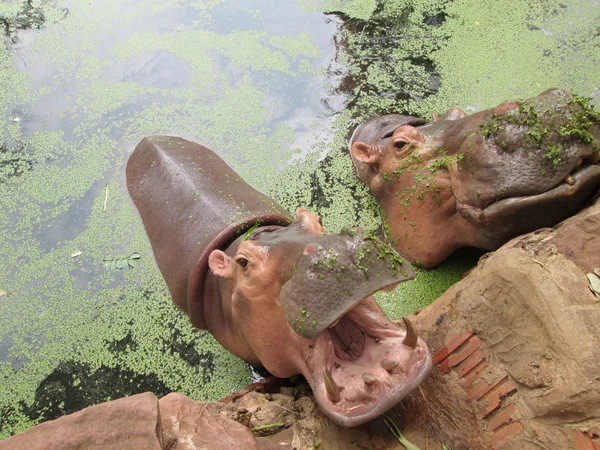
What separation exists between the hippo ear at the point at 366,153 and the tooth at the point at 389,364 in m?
1.76

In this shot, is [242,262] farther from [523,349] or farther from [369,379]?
[523,349]

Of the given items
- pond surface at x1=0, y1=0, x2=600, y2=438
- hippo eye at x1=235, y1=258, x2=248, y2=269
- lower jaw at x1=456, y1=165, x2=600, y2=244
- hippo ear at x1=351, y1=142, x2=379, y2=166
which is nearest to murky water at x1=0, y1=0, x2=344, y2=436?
pond surface at x1=0, y1=0, x2=600, y2=438

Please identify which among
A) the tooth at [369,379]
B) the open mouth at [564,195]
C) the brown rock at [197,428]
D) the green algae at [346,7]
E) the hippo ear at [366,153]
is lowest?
the brown rock at [197,428]

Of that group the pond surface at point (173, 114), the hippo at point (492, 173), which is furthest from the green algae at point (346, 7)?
the hippo at point (492, 173)

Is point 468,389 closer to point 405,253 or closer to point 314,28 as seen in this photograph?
point 405,253

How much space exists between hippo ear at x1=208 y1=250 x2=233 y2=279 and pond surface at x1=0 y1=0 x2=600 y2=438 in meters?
0.85

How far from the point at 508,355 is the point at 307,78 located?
→ 10.3ft

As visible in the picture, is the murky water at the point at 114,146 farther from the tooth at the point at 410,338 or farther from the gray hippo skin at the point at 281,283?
the tooth at the point at 410,338

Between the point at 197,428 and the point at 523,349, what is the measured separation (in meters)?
1.32

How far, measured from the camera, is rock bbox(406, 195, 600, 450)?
1.96 meters

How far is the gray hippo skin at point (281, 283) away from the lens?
2.02 metres

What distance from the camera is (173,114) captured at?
179 inches

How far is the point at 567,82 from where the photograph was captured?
4406mm

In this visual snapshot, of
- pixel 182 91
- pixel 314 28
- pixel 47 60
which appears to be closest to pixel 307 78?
pixel 314 28
